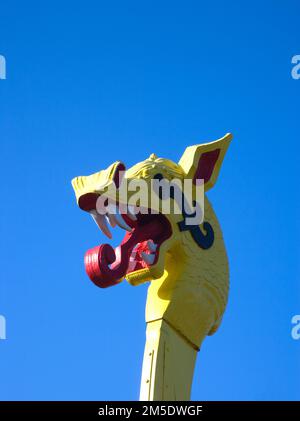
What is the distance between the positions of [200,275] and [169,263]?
1.19ft

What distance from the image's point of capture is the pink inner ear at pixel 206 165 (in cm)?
1911

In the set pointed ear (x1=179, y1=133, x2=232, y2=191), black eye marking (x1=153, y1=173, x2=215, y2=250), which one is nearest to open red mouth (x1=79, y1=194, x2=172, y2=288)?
black eye marking (x1=153, y1=173, x2=215, y2=250)

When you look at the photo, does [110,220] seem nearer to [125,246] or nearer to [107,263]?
[125,246]

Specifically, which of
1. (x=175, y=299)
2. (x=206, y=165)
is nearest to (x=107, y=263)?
(x=175, y=299)

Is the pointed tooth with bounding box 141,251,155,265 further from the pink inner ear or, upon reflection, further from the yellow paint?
the pink inner ear

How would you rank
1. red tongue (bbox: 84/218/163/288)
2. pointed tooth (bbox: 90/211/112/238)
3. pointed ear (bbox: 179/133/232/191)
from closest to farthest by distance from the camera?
red tongue (bbox: 84/218/163/288) < pointed tooth (bbox: 90/211/112/238) < pointed ear (bbox: 179/133/232/191)

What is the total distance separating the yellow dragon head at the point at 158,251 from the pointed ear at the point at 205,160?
356mm

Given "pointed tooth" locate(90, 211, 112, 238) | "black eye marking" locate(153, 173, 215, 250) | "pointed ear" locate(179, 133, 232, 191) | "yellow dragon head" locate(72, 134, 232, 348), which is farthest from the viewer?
"pointed ear" locate(179, 133, 232, 191)

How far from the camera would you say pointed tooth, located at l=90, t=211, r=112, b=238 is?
18.1 meters

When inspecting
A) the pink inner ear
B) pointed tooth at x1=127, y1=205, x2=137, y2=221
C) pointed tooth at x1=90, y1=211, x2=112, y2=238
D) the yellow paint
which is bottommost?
the yellow paint

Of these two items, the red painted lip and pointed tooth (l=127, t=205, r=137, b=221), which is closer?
the red painted lip

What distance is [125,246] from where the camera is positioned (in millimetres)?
18062

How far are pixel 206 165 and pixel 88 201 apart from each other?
1.82 m

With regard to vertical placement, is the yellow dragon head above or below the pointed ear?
below
